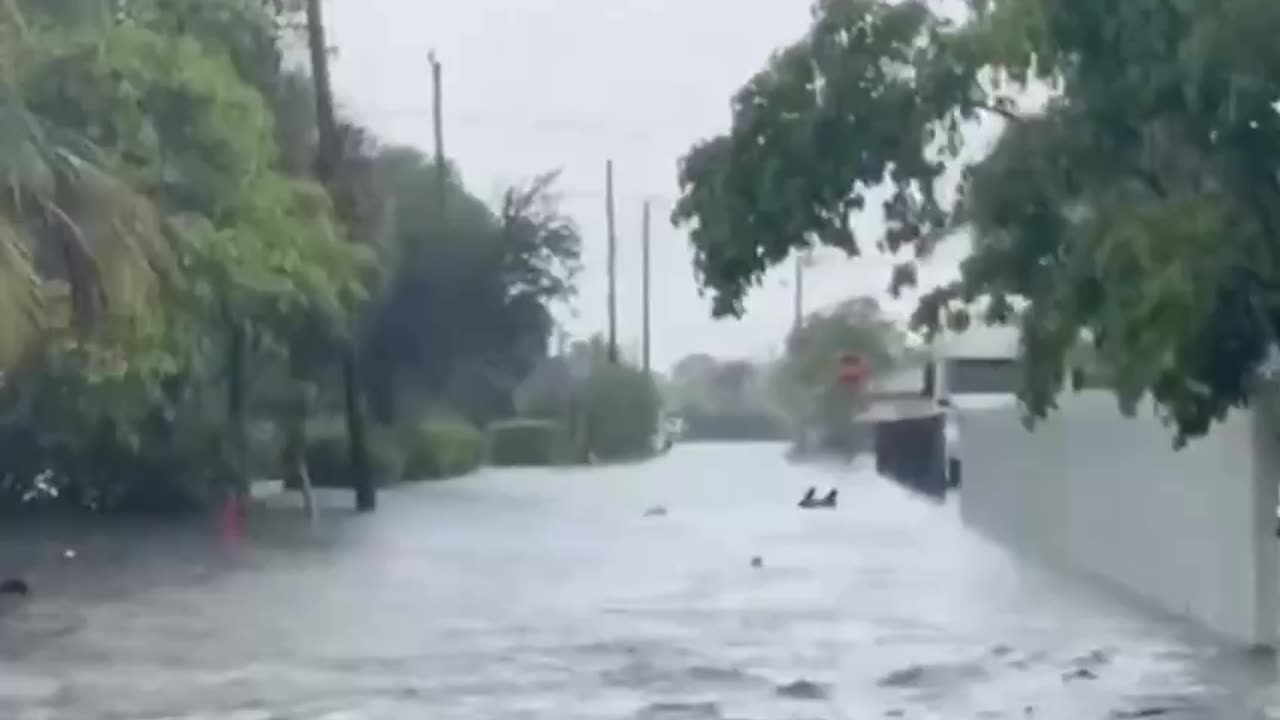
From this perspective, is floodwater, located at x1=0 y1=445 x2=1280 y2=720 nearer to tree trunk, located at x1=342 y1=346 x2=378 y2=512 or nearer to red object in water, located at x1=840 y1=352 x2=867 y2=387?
tree trunk, located at x1=342 y1=346 x2=378 y2=512

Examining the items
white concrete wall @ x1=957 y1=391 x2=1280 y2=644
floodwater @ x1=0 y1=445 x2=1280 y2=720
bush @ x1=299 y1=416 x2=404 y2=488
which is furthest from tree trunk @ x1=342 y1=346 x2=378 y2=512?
white concrete wall @ x1=957 y1=391 x2=1280 y2=644

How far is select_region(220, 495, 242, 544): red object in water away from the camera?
4738cm

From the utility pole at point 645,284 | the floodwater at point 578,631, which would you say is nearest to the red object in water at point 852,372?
Answer: the utility pole at point 645,284

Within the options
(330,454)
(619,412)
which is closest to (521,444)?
(619,412)

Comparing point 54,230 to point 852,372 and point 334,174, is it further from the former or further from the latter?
point 852,372

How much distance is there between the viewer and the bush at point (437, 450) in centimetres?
7406

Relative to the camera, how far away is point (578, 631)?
27219 millimetres

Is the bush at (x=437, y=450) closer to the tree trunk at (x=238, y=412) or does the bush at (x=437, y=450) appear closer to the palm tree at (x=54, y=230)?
the tree trunk at (x=238, y=412)

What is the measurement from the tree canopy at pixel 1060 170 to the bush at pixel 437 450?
5296 cm

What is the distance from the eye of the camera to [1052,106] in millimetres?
19562

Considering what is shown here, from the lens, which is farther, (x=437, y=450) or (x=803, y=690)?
(x=437, y=450)

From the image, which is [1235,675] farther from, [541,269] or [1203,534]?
[541,269]

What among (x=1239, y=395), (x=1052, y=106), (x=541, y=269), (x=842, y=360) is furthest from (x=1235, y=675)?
(x=842, y=360)

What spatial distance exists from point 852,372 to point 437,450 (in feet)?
133
